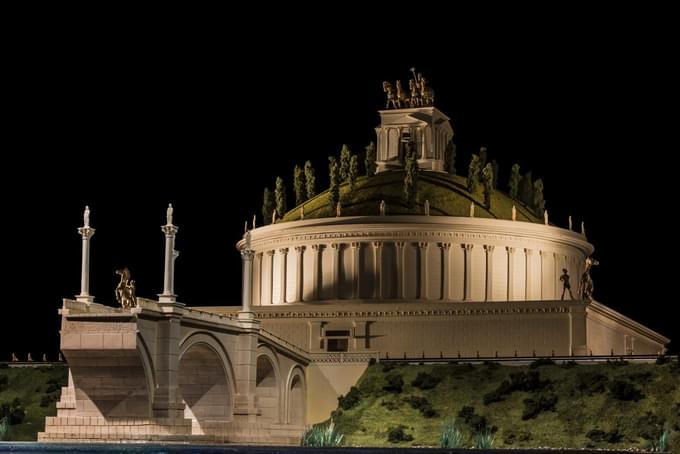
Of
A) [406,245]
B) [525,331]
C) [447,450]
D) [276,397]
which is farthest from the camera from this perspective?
[406,245]

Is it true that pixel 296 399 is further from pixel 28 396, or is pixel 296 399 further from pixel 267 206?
pixel 267 206

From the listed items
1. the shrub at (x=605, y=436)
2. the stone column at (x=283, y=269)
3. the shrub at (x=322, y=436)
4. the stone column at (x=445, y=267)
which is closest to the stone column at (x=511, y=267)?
the stone column at (x=445, y=267)

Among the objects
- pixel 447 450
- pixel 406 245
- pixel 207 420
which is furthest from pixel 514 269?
pixel 447 450

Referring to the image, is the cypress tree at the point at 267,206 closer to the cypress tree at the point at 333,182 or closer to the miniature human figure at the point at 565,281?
the cypress tree at the point at 333,182

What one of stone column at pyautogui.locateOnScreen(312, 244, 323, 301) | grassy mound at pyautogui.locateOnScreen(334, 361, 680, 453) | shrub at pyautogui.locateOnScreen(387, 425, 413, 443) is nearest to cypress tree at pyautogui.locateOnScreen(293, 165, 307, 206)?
stone column at pyautogui.locateOnScreen(312, 244, 323, 301)

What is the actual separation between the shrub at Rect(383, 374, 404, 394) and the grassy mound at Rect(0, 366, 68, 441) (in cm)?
2179

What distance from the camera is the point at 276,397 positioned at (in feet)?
352

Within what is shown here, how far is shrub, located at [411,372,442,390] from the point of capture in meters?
109

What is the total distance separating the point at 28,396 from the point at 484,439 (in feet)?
106

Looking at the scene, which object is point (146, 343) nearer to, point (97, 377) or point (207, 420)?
point (97, 377)

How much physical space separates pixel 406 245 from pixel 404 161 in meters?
11.1

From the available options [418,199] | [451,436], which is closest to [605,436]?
[451,436]

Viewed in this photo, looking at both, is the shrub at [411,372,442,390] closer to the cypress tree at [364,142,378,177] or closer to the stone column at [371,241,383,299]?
the stone column at [371,241,383,299]

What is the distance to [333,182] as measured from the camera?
5359 inches
